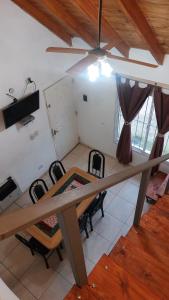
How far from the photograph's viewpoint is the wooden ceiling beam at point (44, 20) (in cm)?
351

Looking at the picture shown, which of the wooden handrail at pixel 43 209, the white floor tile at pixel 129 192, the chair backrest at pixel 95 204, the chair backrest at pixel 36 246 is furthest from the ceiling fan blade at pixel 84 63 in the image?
the white floor tile at pixel 129 192

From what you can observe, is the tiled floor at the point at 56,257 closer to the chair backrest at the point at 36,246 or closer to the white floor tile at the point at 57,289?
the white floor tile at the point at 57,289

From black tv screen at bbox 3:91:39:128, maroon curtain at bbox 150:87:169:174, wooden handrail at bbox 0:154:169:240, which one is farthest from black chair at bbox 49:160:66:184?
wooden handrail at bbox 0:154:169:240

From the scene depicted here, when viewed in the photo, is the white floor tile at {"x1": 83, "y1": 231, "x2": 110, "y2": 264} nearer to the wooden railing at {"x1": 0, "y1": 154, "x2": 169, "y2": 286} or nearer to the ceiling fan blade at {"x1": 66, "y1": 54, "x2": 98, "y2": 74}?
the wooden railing at {"x1": 0, "y1": 154, "x2": 169, "y2": 286}

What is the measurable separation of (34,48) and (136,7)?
209cm

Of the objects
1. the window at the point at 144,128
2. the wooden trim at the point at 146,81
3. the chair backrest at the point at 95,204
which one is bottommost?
the chair backrest at the point at 95,204

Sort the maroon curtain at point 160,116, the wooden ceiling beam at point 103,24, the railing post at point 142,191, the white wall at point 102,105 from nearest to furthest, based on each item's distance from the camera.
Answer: the railing post at point 142,191, the wooden ceiling beam at point 103,24, the white wall at point 102,105, the maroon curtain at point 160,116

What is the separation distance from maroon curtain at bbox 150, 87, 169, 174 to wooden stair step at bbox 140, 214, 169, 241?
2515 mm

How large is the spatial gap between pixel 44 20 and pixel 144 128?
9.62ft

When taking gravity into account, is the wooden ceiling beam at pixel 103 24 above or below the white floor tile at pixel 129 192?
above

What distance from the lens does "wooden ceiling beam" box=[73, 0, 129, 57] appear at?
109 inches

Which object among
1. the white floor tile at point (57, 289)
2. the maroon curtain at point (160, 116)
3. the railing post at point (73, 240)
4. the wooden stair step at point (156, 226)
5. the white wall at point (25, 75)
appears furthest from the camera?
the maroon curtain at point (160, 116)

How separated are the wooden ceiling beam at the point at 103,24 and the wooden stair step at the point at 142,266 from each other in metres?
2.34

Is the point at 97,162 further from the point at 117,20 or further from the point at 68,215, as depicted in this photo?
the point at 68,215
